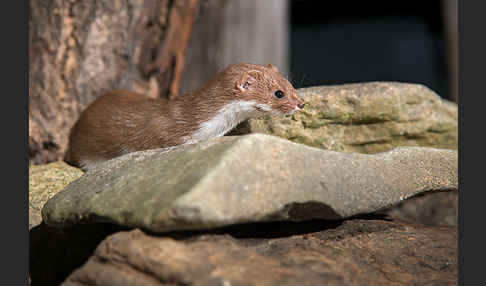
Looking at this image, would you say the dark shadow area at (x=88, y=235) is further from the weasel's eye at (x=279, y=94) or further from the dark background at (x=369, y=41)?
the dark background at (x=369, y=41)

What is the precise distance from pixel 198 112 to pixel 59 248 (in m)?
1.25

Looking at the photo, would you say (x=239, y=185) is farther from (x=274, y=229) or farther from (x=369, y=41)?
(x=369, y=41)

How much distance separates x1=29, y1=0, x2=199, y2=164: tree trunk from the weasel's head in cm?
137

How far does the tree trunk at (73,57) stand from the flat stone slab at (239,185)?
1.38 m

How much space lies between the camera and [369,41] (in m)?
8.28

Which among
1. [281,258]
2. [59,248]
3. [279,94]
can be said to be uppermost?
[279,94]

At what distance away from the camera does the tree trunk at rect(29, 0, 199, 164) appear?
392 centimetres

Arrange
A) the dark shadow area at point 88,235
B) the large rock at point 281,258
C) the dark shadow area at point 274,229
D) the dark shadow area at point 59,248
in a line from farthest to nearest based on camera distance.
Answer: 1. the dark shadow area at point 59,248
2. the dark shadow area at point 88,235
3. the dark shadow area at point 274,229
4. the large rock at point 281,258

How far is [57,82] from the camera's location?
399cm

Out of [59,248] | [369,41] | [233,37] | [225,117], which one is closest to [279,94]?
[225,117]

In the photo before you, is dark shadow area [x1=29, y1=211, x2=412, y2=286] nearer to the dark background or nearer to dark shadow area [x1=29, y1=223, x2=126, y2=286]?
dark shadow area [x1=29, y1=223, x2=126, y2=286]

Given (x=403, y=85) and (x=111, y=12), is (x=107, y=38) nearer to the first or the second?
(x=111, y=12)

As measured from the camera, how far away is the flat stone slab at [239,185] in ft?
6.73

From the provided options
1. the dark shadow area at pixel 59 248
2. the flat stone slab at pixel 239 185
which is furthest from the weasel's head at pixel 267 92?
the dark shadow area at pixel 59 248
